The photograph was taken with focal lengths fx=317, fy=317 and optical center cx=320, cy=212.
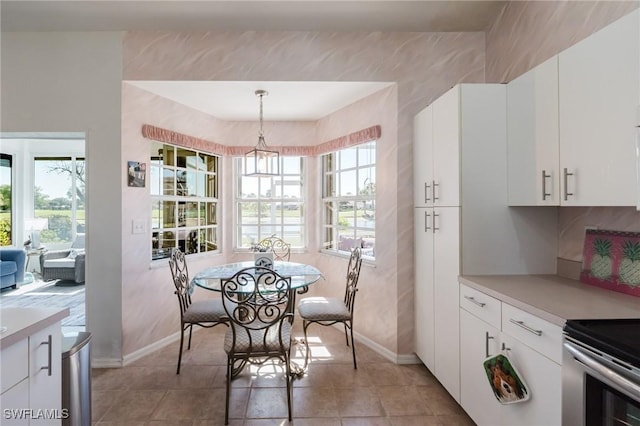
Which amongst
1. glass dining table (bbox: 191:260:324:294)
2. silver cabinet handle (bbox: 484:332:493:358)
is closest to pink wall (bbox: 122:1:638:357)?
glass dining table (bbox: 191:260:324:294)

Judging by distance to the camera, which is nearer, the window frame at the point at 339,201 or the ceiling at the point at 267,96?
the ceiling at the point at 267,96

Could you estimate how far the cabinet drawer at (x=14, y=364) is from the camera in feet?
3.45

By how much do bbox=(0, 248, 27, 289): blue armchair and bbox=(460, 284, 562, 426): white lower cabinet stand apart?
637 cm

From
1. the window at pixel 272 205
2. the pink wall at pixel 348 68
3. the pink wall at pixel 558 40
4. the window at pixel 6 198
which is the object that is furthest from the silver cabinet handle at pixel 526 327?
the window at pixel 6 198

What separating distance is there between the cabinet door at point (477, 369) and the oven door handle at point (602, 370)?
0.48 m

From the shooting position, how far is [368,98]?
3203 mm

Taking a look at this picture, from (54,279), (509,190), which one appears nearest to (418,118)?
(509,190)

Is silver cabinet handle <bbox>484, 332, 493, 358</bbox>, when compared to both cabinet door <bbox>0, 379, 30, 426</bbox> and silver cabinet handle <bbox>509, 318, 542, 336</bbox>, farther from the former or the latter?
cabinet door <bbox>0, 379, 30, 426</bbox>

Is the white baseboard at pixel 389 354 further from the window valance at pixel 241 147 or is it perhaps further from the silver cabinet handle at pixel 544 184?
the window valance at pixel 241 147

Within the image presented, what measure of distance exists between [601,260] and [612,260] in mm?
59

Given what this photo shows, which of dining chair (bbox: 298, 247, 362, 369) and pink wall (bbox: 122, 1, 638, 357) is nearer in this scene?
dining chair (bbox: 298, 247, 362, 369)

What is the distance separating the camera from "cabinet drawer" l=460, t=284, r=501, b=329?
1.71 meters

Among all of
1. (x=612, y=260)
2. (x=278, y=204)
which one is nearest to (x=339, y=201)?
(x=278, y=204)

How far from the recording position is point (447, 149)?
221cm
